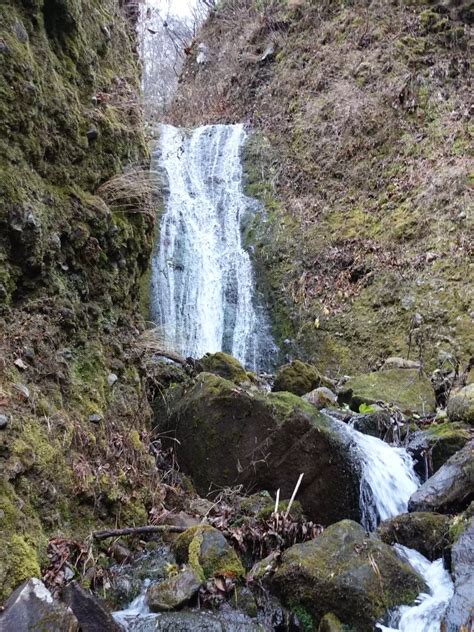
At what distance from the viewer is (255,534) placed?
3.39m

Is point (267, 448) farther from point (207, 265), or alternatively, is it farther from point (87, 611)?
point (207, 265)

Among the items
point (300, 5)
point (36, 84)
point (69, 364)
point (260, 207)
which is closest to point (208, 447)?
point (69, 364)

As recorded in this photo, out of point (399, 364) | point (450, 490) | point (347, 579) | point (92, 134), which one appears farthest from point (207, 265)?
point (347, 579)

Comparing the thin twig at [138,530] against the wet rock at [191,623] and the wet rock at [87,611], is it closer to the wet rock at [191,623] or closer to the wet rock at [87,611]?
the wet rock at [191,623]

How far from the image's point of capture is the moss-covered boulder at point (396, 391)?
6.53m

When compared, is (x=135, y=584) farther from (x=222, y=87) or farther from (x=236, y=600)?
(x=222, y=87)

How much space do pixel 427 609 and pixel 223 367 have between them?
3.28 meters

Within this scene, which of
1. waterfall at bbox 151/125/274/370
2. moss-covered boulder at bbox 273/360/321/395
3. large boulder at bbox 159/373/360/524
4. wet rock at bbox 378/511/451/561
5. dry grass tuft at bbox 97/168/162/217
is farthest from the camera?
waterfall at bbox 151/125/274/370

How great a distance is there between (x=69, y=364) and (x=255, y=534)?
5.29 ft

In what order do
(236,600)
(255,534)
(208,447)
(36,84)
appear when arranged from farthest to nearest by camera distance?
(208,447), (36,84), (255,534), (236,600)

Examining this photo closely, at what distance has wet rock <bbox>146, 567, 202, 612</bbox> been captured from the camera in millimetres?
2707

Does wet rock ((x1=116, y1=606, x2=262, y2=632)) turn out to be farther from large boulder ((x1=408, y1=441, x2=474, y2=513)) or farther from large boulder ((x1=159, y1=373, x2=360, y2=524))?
large boulder ((x1=408, y1=441, x2=474, y2=513))

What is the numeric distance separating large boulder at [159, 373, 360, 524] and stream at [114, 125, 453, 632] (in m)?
0.28

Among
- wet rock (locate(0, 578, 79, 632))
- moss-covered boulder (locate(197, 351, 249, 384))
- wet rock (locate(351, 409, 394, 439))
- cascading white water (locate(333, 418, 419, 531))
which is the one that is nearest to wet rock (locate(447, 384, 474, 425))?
wet rock (locate(351, 409, 394, 439))
